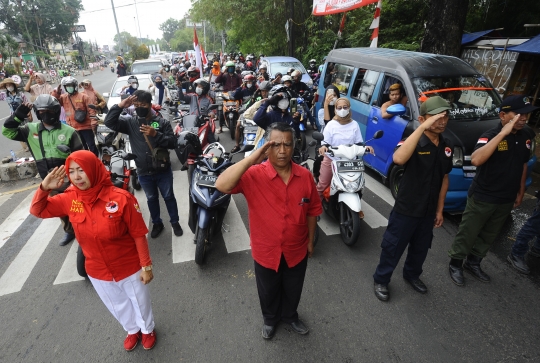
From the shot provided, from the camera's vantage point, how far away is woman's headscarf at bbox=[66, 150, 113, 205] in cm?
197

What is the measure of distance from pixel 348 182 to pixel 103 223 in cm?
274

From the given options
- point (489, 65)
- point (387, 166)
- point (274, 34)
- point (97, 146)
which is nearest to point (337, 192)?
point (387, 166)

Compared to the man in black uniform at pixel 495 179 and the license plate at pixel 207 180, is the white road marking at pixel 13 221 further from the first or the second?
the man in black uniform at pixel 495 179

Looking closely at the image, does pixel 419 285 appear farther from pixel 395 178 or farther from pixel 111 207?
pixel 111 207

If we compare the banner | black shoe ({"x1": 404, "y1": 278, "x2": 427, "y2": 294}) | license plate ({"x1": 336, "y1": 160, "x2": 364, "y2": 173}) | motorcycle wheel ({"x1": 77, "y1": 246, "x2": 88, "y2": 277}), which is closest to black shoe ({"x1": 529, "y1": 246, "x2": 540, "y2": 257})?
black shoe ({"x1": 404, "y1": 278, "x2": 427, "y2": 294})

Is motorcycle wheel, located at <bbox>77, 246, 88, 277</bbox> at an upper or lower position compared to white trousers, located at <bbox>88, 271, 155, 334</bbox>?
lower

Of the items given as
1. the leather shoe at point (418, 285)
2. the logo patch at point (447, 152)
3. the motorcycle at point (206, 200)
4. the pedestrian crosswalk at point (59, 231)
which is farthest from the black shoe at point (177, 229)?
the logo patch at point (447, 152)

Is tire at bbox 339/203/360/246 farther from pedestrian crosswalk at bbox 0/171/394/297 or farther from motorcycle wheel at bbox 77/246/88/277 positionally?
motorcycle wheel at bbox 77/246/88/277

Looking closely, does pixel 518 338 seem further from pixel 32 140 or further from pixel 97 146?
pixel 97 146

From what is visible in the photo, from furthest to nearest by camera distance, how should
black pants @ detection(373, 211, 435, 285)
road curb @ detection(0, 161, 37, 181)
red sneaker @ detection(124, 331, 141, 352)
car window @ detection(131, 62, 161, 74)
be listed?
car window @ detection(131, 62, 161, 74) → road curb @ detection(0, 161, 37, 181) → black pants @ detection(373, 211, 435, 285) → red sneaker @ detection(124, 331, 141, 352)

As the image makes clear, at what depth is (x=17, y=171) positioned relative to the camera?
6344 mm

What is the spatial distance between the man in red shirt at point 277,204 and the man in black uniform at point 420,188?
957 mm

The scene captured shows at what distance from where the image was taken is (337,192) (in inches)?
161

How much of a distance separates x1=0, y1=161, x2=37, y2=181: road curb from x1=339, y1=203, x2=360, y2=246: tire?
253 inches
